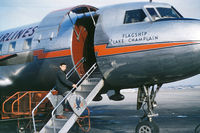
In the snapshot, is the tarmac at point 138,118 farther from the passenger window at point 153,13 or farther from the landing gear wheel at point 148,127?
the passenger window at point 153,13

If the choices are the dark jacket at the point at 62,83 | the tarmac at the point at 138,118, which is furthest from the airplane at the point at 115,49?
the tarmac at the point at 138,118

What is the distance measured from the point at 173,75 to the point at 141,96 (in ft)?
6.42

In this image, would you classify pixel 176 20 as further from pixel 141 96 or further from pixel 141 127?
pixel 141 127

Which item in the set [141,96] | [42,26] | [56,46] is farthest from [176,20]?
[42,26]

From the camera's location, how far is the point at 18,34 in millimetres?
12391

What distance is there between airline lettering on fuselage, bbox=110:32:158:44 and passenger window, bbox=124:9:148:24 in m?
0.81

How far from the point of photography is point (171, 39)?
7.83 metres

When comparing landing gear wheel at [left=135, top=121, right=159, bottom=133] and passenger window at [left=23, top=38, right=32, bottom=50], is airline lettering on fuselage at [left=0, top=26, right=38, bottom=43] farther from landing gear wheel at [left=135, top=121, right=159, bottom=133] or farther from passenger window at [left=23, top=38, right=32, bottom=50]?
landing gear wheel at [left=135, top=121, right=159, bottom=133]

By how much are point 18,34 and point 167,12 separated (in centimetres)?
785

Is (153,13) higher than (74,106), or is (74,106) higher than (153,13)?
(153,13)

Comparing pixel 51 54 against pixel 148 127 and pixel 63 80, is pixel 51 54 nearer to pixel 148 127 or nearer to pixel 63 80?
pixel 63 80

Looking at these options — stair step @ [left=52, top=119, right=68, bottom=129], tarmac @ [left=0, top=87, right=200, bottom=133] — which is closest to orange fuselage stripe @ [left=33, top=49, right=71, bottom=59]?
stair step @ [left=52, top=119, right=68, bottom=129]

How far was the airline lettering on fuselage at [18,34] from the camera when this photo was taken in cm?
1165

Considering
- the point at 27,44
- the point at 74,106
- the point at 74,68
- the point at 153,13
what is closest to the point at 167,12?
the point at 153,13
